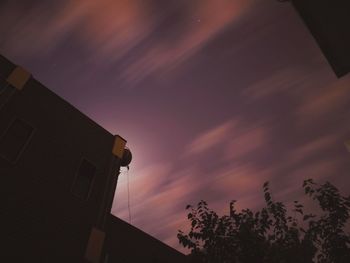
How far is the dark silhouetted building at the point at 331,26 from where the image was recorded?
543 cm

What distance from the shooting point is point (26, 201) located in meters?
11.1

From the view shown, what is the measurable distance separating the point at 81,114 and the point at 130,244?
21.8ft

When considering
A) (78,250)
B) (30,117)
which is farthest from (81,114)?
(78,250)

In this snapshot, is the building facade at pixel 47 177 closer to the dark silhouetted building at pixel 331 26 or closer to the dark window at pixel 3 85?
the dark window at pixel 3 85

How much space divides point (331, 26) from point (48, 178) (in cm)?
1058

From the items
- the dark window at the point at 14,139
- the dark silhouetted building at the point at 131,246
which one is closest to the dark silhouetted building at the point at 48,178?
the dark window at the point at 14,139

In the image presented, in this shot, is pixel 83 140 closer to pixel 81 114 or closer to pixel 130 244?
pixel 81 114

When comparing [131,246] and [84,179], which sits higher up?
[84,179]

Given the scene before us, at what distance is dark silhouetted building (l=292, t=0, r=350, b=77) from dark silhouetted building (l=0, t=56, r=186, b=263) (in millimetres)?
10131

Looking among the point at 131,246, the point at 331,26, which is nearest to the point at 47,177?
the point at 131,246

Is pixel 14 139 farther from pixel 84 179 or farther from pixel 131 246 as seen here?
pixel 131 246

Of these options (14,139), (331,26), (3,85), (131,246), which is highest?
(3,85)

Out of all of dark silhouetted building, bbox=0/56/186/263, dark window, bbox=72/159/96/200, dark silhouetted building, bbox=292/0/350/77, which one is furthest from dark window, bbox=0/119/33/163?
dark silhouetted building, bbox=292/0/350/77

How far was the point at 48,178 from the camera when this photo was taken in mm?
12273
